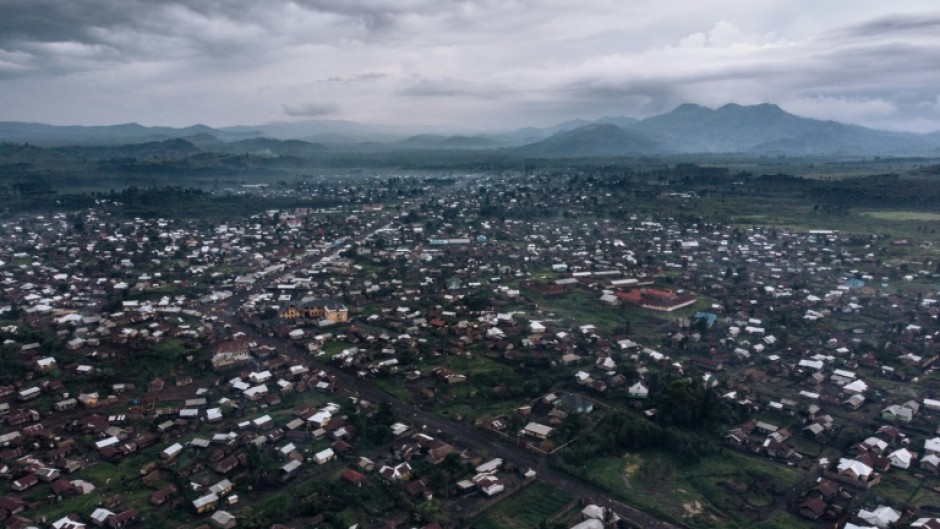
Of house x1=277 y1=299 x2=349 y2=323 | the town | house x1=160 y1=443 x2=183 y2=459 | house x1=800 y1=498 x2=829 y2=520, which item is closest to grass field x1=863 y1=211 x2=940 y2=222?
the town

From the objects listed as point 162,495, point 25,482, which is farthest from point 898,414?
point 25,482

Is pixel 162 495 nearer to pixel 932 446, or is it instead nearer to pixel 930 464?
pixel 930 464

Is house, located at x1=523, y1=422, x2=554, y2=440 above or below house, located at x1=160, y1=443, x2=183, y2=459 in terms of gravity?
above

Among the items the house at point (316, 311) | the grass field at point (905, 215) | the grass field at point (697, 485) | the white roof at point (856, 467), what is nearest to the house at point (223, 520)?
the grass field at point (697, 485)

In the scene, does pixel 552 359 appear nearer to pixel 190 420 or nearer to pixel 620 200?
pixel 190 420

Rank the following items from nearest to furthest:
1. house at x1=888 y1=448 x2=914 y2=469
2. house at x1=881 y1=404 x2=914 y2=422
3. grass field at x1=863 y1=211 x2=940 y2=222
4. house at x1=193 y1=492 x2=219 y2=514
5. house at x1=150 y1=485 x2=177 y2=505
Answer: house at x1=193 y1=492 x2=219 y2=514, house at x1=150 y1=485 x2=177 y2=505, house at x1=888 y1=448 x2=914 y2=469, house at x1=881 y1=404 x2=914 y2=422, grass field at x1=863 y1=211 x2=940 y2=222

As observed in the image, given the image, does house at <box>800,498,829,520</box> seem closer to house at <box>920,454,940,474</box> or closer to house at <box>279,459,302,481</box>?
house at <box>920,454,940,474</box>

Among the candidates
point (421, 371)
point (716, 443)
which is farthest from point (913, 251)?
point (421, 371)
